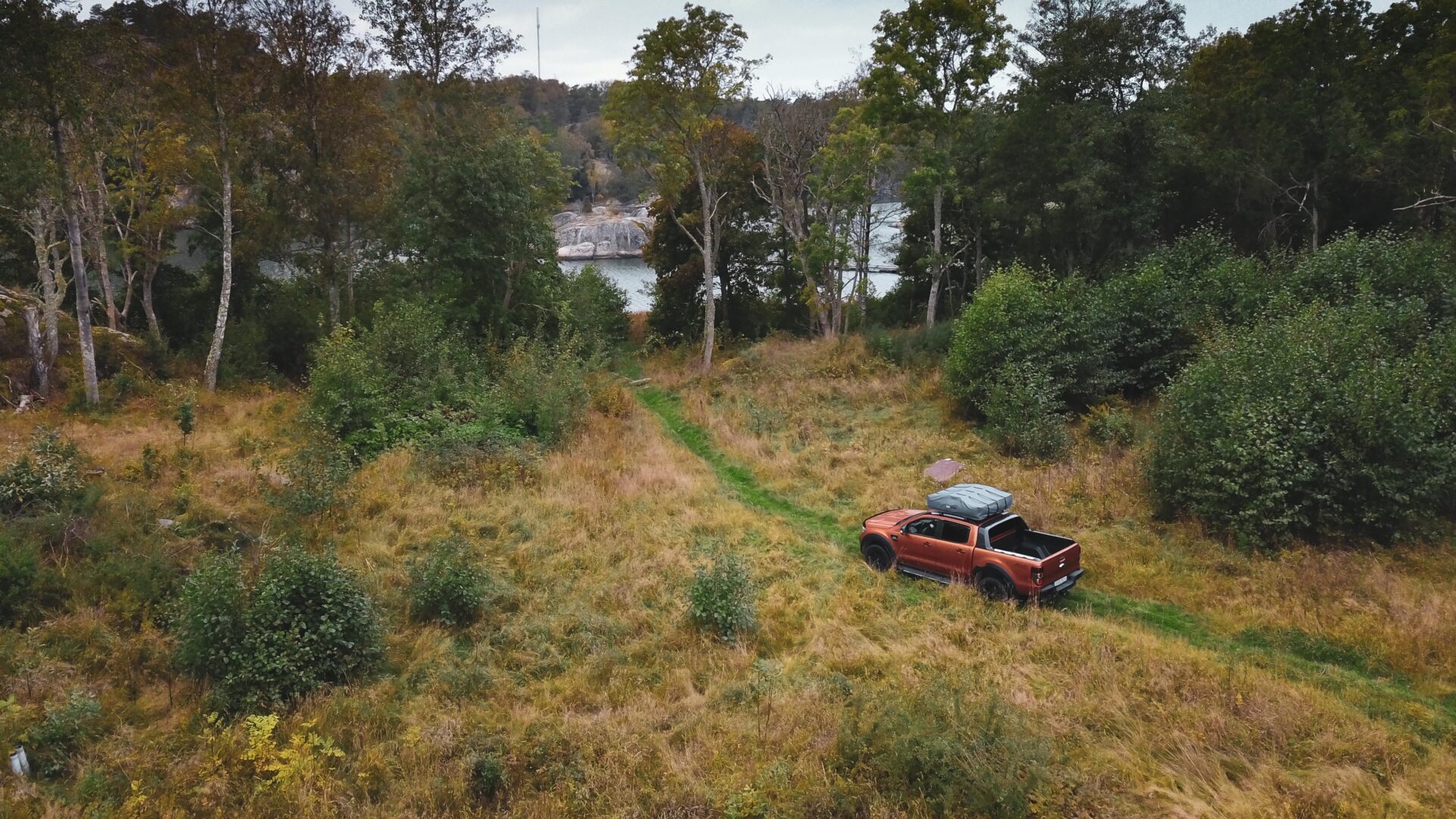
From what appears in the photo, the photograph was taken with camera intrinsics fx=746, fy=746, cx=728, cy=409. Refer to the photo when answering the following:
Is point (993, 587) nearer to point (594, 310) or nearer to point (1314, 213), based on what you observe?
point (1314, 213)

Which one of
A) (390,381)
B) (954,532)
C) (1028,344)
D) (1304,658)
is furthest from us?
(1028,344)

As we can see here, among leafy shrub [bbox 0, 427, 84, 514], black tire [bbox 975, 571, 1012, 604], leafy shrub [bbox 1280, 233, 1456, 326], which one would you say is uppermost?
leafy shrub [bbox 1280, 233, 1456, 326]

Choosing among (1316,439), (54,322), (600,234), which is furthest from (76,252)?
(600,234)

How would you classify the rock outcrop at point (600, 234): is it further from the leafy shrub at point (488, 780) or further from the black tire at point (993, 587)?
the leafy shrub at point (488, 780)

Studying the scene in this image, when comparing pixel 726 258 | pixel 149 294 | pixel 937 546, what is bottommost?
pixel 937 546

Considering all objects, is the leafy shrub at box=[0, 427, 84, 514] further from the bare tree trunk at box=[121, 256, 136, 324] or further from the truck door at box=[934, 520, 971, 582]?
the bare tree trunk at box=[121, 256, 136, 324]

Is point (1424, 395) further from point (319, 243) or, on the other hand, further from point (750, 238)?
point (319, 243)

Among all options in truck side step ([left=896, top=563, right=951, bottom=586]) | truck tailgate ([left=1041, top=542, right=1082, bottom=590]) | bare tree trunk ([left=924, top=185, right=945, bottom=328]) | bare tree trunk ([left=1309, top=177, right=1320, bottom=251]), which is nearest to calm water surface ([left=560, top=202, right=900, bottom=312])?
bare tree trunk ([left=924, top=185, right=945, bottom=328])

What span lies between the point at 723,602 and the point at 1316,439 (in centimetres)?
1077

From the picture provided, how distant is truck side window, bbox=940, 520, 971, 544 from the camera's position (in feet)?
40.7

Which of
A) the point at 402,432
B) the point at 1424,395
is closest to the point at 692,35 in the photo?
the point at 402,432

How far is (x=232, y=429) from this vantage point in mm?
18922

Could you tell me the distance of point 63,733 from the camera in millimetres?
7816

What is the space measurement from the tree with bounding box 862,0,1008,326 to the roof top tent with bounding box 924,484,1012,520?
17.9m
